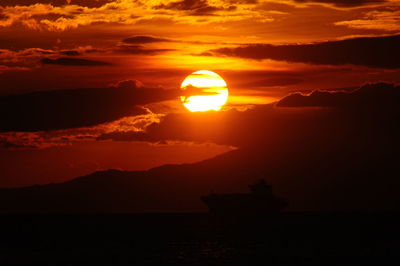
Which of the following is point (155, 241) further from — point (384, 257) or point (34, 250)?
point (384, 257)

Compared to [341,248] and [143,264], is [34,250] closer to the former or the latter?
[143,264]

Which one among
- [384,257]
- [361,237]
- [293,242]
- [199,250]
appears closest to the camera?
[384,257]

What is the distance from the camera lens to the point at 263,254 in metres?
141

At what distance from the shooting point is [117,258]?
438 feet

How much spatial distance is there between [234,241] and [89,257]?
47.4 metres

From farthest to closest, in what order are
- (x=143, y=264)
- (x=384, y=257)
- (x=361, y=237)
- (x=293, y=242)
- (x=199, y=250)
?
(x=361, y=237)
(x=293, y=242)
(x=199, y=250)
(x=384, y=257)
(x=143, y=264)

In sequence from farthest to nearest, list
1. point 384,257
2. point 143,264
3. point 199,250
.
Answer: point 199,250 → point 384,257 → point 143,264

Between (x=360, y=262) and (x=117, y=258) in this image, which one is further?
(x=117, y=258)

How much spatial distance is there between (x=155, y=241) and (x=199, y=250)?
92.4ft

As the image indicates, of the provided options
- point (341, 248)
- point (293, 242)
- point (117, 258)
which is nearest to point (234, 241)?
point (293, 242)

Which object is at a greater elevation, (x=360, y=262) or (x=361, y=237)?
→ (x=361, y=237)

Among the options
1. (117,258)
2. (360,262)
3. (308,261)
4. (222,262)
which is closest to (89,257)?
(117,258)

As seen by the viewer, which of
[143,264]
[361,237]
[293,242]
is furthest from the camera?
[361,237]

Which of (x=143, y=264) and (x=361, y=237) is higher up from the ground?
(x=361, y=237)
